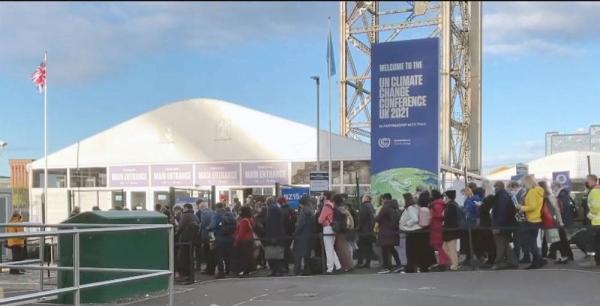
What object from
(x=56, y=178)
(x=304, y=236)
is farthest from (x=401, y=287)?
(x=56, y=178)

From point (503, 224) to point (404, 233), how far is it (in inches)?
75.5

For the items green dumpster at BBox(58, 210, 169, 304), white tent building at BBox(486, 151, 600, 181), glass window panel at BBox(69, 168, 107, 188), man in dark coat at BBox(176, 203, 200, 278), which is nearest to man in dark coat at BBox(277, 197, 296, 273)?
man in dark coat at BBox(176, 203, 200, 278)

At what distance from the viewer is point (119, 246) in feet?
33.8

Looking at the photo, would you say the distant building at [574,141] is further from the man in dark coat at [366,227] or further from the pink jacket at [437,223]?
the pink jacket at [437,223]

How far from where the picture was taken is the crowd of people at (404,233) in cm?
1244

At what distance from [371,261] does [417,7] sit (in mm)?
11660

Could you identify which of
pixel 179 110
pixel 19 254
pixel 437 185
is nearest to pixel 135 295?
pixel 19 254

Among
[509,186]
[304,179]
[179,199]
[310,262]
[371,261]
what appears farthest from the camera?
[304,179]

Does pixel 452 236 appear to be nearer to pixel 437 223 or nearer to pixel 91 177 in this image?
pixel 437 223

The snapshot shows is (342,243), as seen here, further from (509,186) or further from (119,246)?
(119,246)

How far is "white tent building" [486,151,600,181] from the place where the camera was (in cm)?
2392

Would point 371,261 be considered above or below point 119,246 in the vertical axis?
below

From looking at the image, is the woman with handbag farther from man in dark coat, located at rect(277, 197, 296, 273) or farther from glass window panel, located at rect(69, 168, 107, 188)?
glass window panel, located at rect(69, 168, 107, 188)

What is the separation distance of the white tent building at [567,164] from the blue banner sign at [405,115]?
25.1ft
